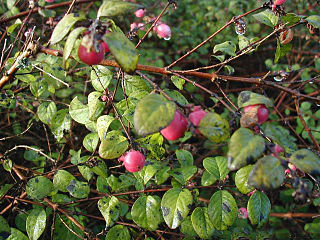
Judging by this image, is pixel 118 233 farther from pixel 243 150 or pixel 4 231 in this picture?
pixel 243 150

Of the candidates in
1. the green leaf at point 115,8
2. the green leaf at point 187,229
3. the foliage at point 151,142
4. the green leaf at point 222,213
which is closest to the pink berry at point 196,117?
the foliage at point 151,142

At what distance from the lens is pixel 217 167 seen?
1.07m

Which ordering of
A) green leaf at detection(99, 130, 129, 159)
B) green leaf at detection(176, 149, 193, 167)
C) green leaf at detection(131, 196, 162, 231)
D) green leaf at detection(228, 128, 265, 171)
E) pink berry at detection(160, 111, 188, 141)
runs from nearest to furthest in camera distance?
green leaf at detection(228, 128, 265, 171), pink berry at detection(160, 111, 188, 141), green leaf at detection(99, 130, 129, 159), green leaf at detection(131, 196, 162, 231), green leaf at detection(176, 149, 193, 167)

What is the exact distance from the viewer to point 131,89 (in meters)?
1.04

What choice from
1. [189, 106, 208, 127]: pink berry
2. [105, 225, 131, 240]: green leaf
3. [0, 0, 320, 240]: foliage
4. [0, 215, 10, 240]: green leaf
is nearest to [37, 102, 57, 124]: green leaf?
[0, 0, 320, 240]: foliage

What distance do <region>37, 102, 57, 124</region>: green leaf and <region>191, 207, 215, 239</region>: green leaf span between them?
73cm

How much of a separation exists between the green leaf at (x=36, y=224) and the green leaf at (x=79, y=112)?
388mm

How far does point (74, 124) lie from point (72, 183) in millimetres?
557

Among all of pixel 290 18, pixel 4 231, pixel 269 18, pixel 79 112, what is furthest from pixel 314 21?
pixel 4 231

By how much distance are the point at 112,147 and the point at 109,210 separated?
0.28m

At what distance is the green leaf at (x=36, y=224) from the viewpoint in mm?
1042

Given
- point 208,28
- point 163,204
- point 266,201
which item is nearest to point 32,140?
point 163,204

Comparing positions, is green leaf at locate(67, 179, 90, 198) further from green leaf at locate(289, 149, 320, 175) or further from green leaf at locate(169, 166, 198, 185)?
green leaf at locate(289, 149, 320, 175)

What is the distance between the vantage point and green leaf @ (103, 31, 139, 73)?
598 mm
